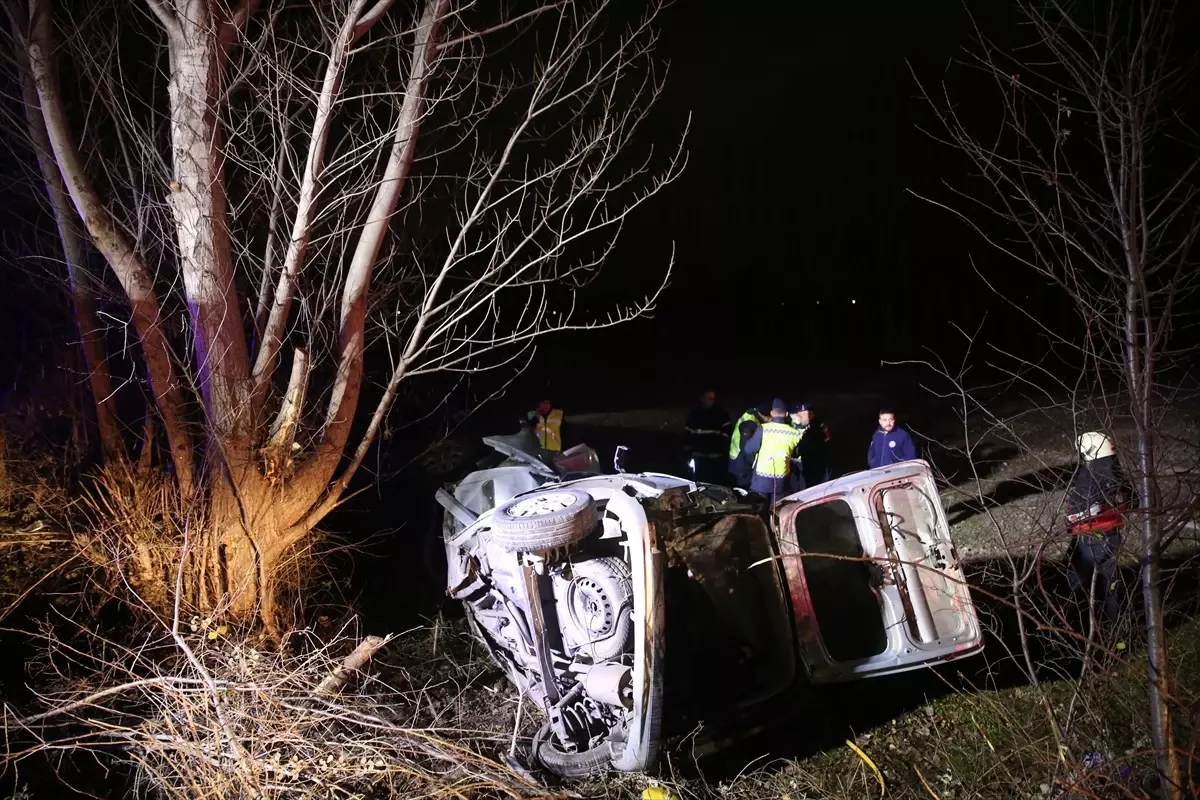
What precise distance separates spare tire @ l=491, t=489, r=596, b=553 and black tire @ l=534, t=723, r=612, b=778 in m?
1.17

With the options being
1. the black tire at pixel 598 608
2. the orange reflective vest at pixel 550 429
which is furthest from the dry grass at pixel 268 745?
the orange reflective vest at pixel 550 429

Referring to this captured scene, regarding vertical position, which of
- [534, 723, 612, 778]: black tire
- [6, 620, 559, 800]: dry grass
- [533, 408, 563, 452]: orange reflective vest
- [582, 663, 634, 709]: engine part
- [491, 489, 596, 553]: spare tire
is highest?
[491, 489, 596, 553]: spare tire

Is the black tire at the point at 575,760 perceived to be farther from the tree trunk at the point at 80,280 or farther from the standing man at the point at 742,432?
the standing man at the point at 742,432

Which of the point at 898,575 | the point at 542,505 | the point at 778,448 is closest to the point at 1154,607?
the point at 898,575

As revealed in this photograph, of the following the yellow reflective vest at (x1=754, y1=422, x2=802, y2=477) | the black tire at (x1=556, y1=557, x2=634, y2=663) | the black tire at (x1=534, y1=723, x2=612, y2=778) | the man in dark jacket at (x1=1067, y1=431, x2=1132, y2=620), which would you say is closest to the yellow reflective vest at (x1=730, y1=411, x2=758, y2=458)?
the yellow reflective vest at (x1=754, y1=422, x2=802, y2=477)

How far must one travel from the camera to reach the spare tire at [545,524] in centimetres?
432

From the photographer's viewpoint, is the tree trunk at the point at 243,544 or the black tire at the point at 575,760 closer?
the black tire at the point at 575,760

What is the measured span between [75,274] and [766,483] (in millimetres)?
6735

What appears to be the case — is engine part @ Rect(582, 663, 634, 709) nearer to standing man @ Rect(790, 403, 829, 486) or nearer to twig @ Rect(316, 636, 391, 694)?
twig @ Rect(316, 636, 391, 694)

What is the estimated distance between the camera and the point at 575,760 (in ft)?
14.3

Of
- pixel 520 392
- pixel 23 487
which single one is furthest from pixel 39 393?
pixel 520 392

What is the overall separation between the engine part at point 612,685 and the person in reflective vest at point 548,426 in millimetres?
4638

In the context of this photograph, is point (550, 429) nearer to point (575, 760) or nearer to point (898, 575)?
point (575, 760)

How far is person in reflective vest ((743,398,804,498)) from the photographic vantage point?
24.6 ft
